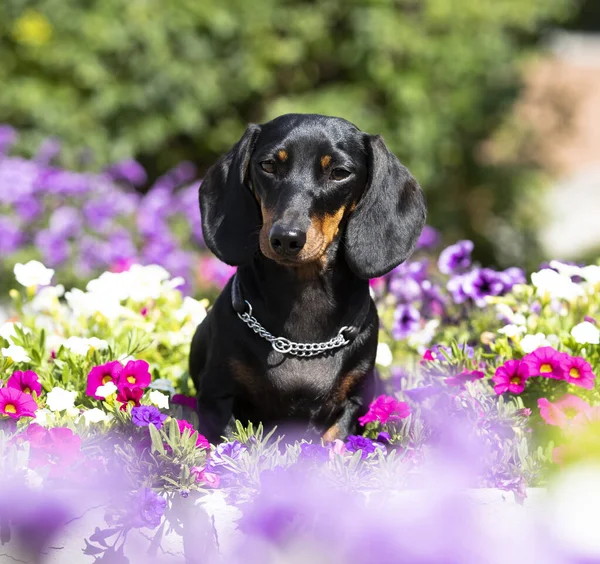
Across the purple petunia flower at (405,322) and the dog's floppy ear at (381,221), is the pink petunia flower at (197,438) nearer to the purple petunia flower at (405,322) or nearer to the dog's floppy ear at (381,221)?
the dog's floppy ear at (381,221)

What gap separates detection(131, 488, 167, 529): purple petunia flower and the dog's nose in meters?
0.70

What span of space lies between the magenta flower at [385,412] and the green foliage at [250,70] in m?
4.27

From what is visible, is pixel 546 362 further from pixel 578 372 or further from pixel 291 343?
pixel 291 343

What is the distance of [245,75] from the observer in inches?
267

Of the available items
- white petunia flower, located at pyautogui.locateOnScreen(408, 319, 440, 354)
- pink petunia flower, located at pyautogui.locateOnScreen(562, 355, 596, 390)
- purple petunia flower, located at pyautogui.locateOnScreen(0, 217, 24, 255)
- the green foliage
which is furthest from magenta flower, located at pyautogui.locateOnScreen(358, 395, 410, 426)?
the green foliage

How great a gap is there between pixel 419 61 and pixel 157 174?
8.12ft

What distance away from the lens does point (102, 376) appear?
2496 mm

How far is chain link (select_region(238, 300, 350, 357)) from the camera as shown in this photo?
8.13 ft

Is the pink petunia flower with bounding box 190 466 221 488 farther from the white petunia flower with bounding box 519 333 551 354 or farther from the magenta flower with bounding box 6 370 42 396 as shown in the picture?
the white petunia flower with bounding box 519 333 551 354

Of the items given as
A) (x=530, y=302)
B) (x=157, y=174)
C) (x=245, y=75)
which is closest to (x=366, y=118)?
(x=245, y=75)

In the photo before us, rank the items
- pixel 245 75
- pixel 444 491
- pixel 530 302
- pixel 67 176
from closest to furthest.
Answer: pixel 444 491 → pixel 530 302 → pixel 67 176 → pixel 245 75

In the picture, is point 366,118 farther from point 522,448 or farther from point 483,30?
point 522,448

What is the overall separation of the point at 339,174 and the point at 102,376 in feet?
2.99

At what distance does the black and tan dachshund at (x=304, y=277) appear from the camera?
7.95 feet
